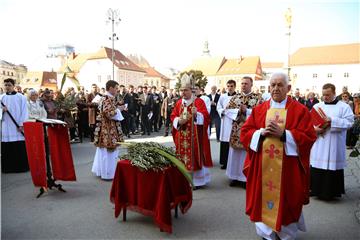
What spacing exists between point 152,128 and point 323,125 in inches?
433

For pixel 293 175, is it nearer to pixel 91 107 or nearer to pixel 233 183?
pixel 233 183

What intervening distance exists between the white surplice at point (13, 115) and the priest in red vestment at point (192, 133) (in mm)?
3671

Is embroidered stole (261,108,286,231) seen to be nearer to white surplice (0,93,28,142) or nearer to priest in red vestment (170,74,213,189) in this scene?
priest in red vestment (170,74,213,189)

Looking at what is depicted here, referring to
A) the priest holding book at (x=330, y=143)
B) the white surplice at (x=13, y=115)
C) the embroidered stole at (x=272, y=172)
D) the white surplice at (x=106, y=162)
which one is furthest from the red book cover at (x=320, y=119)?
the white surplice at (x=13, y=115)

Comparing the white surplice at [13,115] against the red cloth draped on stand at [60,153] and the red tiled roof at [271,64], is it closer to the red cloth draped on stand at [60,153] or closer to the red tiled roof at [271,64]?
the red cloth draped on stand at [60,153]

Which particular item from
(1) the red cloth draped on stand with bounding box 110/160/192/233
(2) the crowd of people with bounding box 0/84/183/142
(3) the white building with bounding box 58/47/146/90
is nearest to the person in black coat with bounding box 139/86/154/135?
(2) the crowd of people with bounding box 0/84/183/142

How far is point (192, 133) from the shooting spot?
5.89 meters

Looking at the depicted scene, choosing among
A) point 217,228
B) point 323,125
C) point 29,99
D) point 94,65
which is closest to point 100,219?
point 217,228

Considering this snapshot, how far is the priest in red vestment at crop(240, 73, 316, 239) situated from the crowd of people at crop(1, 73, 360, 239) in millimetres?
11

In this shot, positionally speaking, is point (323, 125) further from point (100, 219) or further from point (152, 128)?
point (152, 128)

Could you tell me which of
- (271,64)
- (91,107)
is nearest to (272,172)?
(91,107)

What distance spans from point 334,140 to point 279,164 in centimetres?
221

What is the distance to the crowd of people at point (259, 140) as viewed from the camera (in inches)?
140

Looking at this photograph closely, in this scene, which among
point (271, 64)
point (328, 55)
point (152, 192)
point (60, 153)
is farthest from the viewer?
point (271, 64)
